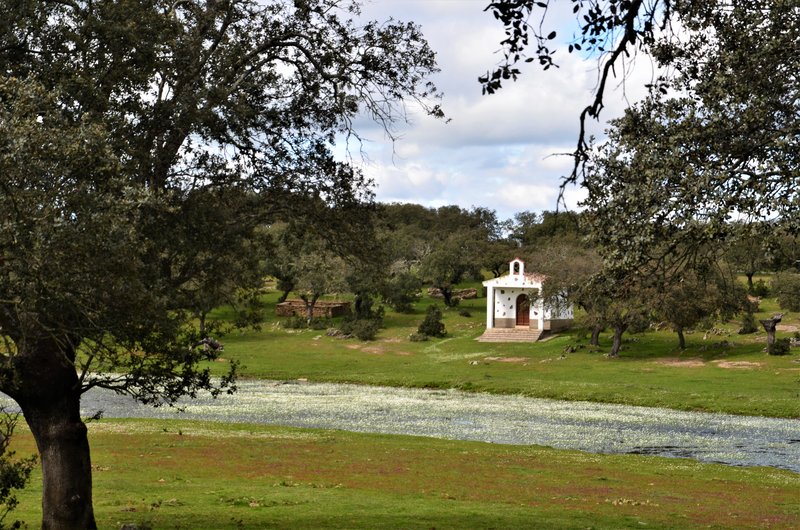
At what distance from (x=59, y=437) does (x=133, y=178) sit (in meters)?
5.42

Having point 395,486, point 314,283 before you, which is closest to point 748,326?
point 314,283

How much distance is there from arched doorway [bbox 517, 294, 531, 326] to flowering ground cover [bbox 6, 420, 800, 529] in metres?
55.0

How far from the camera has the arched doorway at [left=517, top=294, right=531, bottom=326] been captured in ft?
299

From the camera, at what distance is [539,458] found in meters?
32.2

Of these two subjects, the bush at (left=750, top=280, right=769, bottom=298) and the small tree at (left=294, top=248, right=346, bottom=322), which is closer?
the small tree at (left=294, top=248, right=346, bottom=322)

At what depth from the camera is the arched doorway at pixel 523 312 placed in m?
91.2

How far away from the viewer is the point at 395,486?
2584cm

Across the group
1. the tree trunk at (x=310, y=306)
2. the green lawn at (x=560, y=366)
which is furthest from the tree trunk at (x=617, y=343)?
the tree trunk at (x=310, y=306)

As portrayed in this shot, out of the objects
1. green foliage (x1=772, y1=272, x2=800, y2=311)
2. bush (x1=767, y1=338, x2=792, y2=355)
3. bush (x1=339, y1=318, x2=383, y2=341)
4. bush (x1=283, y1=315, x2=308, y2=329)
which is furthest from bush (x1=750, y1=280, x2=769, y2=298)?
bush (x1=283, y1=315, x2=308, y2=329)

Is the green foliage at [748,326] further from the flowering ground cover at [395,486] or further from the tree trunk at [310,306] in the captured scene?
the flowering ground cover at [395,486]

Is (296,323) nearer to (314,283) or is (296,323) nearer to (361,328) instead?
(314,283)

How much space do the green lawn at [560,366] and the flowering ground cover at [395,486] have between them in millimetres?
21149

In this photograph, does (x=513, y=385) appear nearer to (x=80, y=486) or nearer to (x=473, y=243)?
(x=80, y=486)

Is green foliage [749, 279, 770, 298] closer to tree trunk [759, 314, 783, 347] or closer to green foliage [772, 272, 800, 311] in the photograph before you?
green foliage [772, 272, 800, 311]
